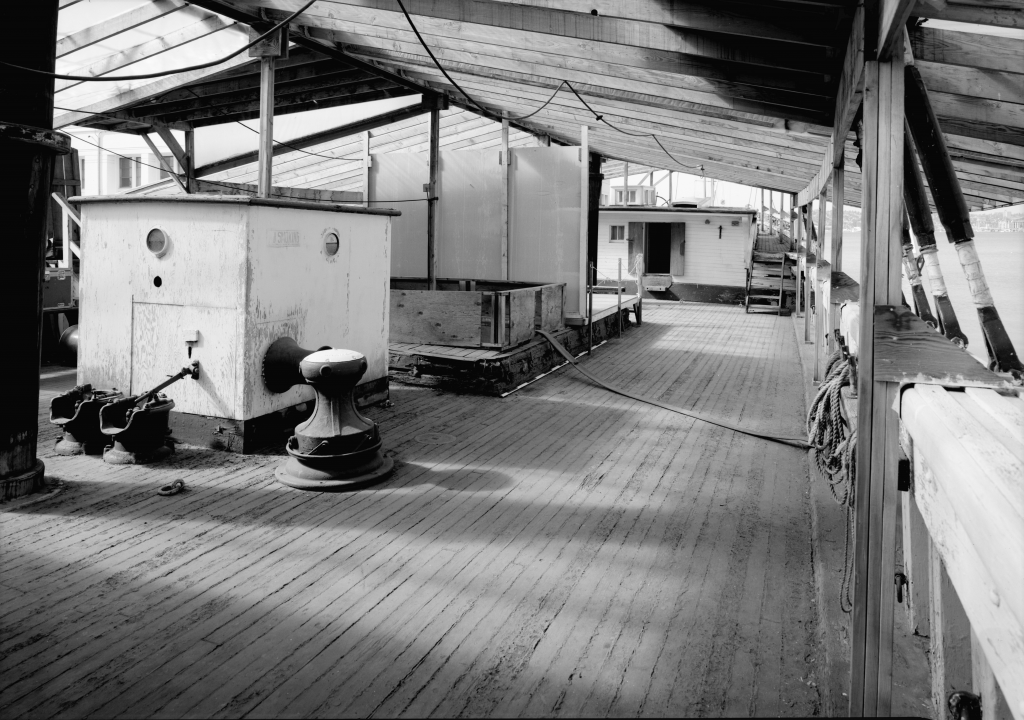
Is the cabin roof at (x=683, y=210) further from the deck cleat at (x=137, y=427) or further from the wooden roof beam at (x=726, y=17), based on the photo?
the deck cleat at (x=137, y=427)

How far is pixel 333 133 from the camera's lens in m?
12.2

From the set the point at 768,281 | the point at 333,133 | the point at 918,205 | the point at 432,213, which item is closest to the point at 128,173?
the point at 333,133

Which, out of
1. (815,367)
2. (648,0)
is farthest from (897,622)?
(815,367)

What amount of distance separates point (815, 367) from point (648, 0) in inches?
237

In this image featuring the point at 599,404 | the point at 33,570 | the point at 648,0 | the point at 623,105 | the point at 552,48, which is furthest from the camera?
the point at 623,105

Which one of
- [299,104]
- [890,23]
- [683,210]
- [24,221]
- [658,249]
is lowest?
[24,221]

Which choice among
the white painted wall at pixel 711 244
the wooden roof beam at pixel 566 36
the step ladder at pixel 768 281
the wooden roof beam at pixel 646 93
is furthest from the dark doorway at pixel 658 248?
the wooden roof beam at pixel 566 36

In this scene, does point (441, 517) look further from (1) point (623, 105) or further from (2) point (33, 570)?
(1) point (623, 105)

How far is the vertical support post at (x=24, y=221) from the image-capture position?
15.3 feet

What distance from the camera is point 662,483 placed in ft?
18.2

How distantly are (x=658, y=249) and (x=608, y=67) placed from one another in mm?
18267

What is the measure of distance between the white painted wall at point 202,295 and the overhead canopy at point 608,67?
2.25 metres

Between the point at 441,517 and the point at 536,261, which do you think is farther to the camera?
the point at 536,261

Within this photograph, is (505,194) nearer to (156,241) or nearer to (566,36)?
(566,36)
